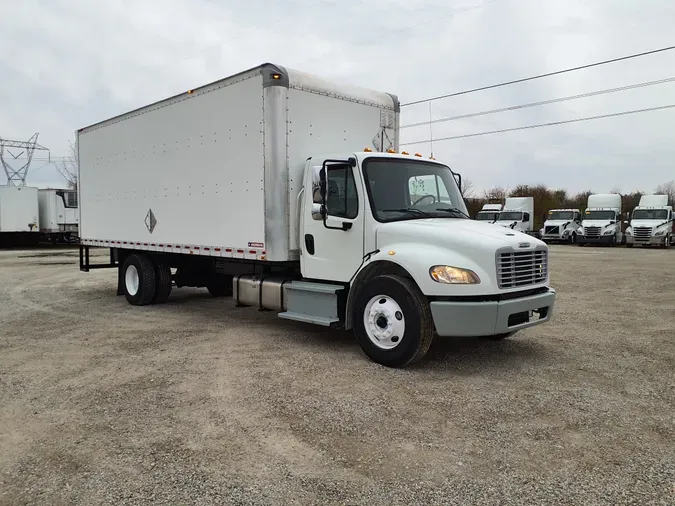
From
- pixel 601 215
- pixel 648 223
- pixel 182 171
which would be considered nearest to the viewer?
pixel 182 171

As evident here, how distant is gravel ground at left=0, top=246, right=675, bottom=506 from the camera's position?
3537 millimetres

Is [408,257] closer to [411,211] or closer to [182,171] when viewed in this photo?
[411,211]

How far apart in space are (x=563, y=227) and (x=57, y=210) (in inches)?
1273

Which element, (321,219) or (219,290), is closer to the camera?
(321,219)

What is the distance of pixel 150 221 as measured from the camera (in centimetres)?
992

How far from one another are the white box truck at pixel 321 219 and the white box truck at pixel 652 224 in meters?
29.0

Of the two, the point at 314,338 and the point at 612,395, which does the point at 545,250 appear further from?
the point at 314,338

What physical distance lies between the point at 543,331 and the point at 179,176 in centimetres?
637

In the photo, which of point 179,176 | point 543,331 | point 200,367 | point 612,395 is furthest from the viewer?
point 179,176

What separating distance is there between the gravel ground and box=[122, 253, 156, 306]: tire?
1.97m

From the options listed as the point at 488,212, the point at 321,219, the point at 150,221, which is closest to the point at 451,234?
the point at 321,219

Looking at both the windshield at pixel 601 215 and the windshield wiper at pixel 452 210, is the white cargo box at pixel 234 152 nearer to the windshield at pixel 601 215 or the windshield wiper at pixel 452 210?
the windshield wiper at pixel 452 210

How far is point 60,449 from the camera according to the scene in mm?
4094

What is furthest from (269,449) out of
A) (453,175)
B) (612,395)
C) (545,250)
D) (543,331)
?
(543,331)
